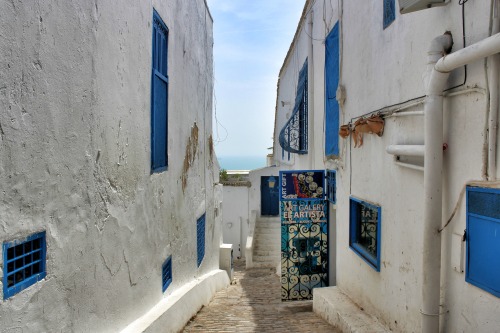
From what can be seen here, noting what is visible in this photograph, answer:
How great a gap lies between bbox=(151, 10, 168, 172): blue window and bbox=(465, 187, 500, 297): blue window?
3951 millimetres

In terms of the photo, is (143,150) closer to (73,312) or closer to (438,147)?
(73,312)

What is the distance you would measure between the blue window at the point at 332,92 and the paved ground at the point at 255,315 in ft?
10.7

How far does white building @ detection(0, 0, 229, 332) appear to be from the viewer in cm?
281

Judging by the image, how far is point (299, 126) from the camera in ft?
42.0

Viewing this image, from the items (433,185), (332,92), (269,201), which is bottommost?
(269,201)

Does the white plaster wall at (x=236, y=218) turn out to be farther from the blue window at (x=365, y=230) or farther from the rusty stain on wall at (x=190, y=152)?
the blue window at (x=365, y=230)

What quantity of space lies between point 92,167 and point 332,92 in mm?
5969

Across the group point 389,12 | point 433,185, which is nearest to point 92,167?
point 433,185

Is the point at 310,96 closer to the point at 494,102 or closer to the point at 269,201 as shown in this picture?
the point at 494,102

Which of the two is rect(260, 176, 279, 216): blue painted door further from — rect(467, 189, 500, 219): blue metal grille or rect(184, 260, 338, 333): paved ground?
rect(467, 189, 500, 219): blue metal grille

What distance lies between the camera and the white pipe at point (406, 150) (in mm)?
4480

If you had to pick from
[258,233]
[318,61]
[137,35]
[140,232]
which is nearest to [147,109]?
[137,35]

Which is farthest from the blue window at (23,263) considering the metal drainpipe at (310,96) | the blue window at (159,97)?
the metal drainpipe at (310,96)

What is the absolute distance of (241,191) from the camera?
73.3ft
